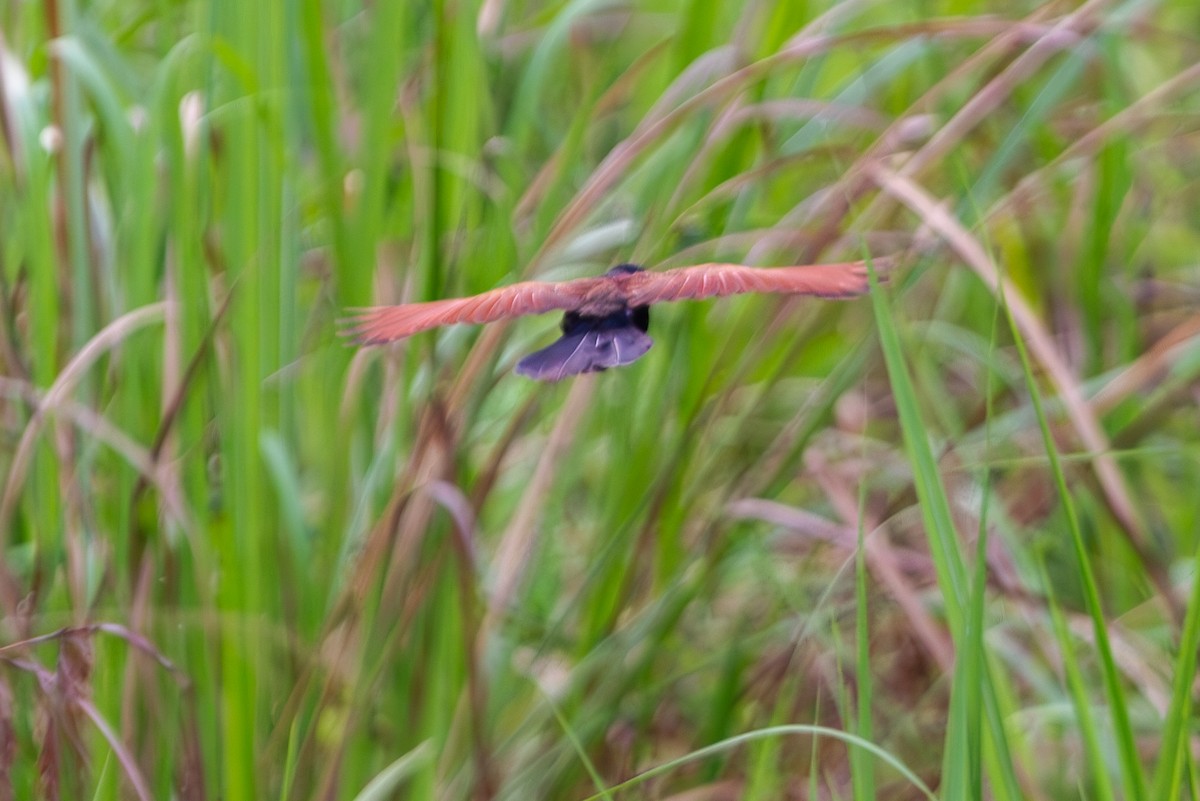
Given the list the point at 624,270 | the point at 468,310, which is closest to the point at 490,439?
the point at 624,270

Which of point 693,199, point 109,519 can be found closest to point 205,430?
point 109,519

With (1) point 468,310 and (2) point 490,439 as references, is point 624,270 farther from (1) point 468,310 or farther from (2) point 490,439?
(2) point 490,439

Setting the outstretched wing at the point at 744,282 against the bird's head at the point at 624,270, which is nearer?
the outstretched wing at the point at 744,282

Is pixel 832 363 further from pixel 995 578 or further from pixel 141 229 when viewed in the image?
pixel 141 229

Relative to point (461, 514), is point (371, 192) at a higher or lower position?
higher

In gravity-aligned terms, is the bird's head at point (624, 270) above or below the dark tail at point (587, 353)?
above

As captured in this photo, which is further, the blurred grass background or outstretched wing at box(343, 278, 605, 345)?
the blurred grass background

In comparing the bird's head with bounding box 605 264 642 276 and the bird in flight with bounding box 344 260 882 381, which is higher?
the bird's head with bounding box 605 264 642 276
